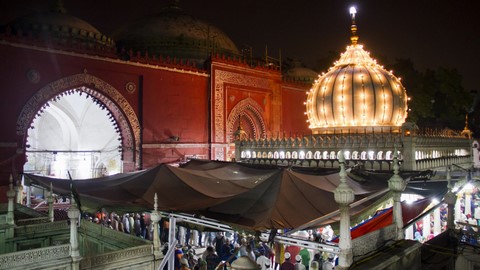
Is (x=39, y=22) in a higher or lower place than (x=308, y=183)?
higher

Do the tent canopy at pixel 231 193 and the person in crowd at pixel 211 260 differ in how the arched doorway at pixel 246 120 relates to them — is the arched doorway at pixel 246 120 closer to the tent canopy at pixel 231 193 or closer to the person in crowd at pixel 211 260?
the tent canopy at pixel 231 193

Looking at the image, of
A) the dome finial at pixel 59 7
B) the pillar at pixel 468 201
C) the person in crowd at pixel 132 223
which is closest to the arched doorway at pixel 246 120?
the person in crowd at pixel 132 223

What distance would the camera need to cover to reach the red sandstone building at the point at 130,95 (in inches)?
564

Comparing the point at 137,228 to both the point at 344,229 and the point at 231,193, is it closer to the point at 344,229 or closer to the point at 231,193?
the point at 231,193

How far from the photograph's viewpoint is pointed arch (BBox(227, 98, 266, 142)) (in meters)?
20.8

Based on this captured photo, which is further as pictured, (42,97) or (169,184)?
(42,97)

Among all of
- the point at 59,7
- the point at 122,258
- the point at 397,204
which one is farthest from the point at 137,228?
the point at 59,7

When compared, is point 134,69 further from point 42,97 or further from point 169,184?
point 169,184

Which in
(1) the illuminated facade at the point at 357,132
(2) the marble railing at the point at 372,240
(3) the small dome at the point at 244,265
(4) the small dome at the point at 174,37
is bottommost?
(2) the marble railing at the point at 372,240

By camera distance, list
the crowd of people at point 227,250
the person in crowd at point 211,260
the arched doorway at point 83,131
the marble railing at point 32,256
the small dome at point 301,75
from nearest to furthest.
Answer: the marble railing at point 32,256 < the crowd of people at point 227,250 < the person in crowd at point 211,260 < the arched doorway at point 83,131 < the small dome at point 301,75

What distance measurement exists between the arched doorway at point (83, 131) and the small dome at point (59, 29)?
6.11 feet

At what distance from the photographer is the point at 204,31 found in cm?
2295

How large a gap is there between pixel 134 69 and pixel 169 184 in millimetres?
9391

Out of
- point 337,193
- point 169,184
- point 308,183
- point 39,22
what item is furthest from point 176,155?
point 337,193
